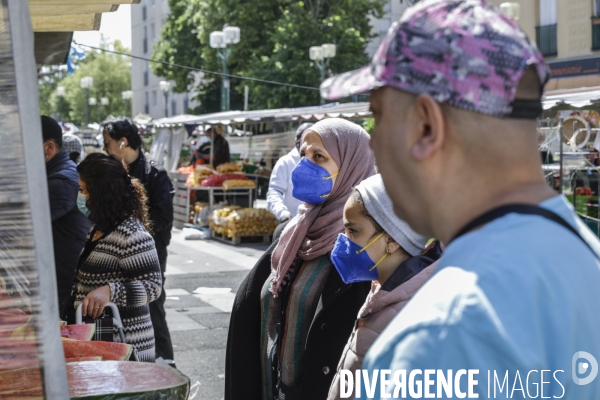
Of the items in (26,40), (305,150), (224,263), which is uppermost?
(26,40)

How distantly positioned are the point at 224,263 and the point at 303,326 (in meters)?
9.23

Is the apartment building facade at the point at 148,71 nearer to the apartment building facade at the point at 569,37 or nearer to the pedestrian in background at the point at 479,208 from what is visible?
the apartment building facade at the point at 569,37

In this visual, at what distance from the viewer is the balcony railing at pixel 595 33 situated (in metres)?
25.7

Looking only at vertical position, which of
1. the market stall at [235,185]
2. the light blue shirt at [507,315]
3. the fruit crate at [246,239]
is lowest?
the fruit crate at [246,239]

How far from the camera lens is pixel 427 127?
112 centimetres

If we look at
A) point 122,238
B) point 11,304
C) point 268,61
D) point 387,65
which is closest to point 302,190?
point 122,238

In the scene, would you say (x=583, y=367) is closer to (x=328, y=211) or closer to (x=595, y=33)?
(x=328, y=211)

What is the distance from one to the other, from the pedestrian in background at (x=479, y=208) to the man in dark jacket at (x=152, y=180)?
488 cm

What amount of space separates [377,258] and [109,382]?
941mm

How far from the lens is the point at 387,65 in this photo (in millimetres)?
1152

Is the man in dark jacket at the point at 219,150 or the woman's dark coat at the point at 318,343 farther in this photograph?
the man in dark jacket at the point at 219,150

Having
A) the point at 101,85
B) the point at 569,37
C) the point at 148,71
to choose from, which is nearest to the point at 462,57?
the point at 569,37

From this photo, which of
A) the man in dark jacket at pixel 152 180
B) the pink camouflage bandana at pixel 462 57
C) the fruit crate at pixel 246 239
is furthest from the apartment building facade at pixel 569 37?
the pink camouflage bandana at pixel 462 57

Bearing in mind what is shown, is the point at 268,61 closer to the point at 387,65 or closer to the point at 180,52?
the point at 180,52
